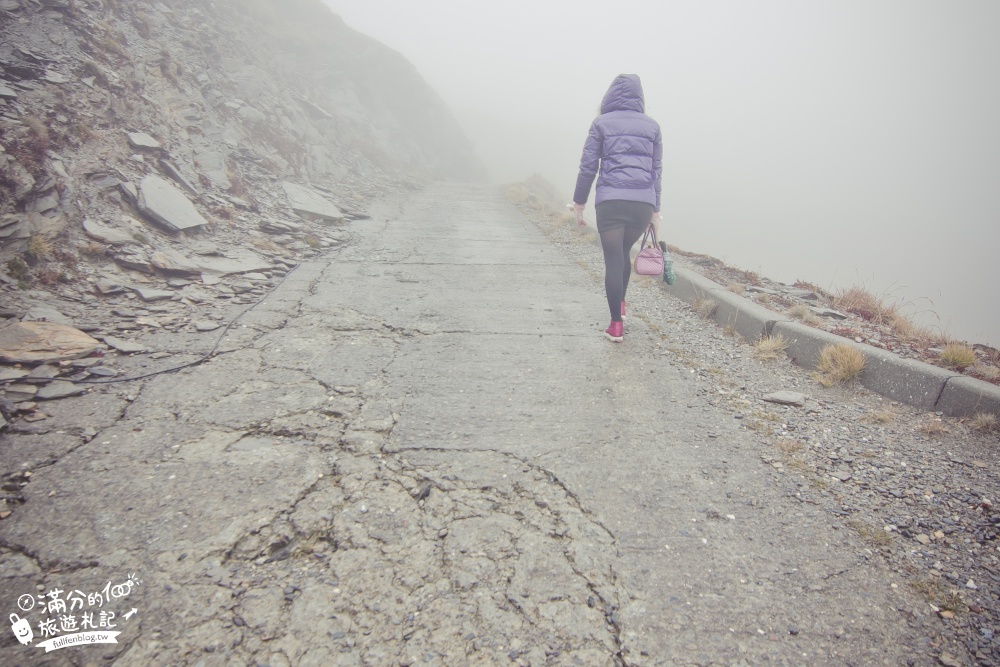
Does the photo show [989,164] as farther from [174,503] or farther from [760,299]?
[174,503]

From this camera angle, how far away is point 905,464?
8.86 feet

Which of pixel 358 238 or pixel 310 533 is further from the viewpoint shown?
pixel 358 238

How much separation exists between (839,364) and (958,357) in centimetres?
83

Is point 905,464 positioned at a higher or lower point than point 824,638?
higher

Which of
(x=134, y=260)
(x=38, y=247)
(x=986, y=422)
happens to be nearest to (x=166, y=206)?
(x=134, y=260)

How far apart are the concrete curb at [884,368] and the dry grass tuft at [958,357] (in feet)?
1.22

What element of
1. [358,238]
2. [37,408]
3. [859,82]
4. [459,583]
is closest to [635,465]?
[459,583]

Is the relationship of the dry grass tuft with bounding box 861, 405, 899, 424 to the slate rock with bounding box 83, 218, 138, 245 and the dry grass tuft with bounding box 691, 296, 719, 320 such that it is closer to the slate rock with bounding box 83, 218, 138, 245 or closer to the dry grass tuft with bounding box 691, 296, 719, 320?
the dry grass tuft with bounding box 691, 296, 719, 320

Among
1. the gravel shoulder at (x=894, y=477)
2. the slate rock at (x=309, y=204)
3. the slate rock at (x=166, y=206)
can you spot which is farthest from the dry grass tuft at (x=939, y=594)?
the slate rock at (x=309, y=204)

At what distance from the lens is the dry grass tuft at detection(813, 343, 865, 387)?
3.59m

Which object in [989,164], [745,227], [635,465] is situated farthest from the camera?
[989,164]

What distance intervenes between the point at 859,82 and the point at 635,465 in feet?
558

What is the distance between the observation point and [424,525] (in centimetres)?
212

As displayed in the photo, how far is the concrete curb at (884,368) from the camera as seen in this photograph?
3033mm
